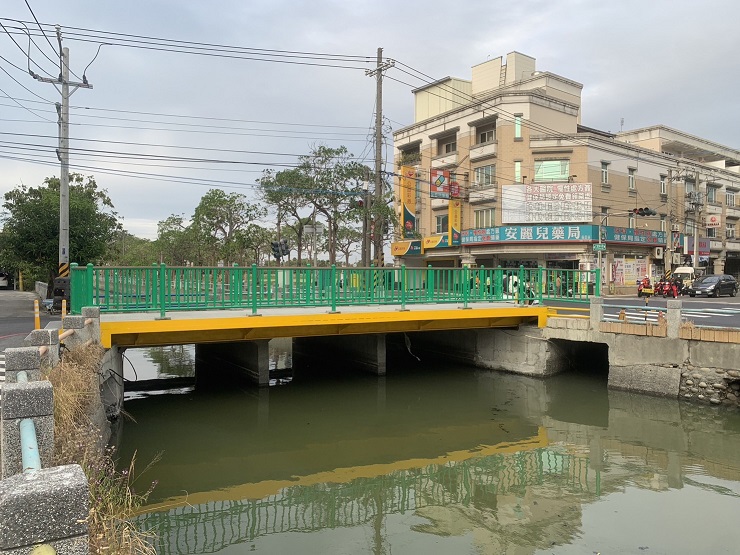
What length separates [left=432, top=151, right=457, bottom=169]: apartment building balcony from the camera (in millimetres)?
35153

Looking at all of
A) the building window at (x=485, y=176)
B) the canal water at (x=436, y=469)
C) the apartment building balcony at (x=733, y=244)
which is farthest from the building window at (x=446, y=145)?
the canal water at (x=436, y=469)

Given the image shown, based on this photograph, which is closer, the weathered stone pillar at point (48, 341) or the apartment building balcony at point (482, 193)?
the weathered stone pillar at point (48, 341)

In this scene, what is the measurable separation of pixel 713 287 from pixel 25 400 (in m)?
33.0

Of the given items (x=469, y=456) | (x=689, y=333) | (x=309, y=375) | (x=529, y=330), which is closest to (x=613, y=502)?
(x=469, y=456)

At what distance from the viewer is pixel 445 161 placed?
118ft

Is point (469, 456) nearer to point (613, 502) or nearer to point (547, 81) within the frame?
point (613, 502)

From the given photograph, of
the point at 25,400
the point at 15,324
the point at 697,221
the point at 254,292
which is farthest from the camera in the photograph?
the point at 697,221

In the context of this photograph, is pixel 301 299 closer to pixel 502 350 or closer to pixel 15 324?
pixel 502 350

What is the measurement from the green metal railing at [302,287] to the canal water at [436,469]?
2.41 metres

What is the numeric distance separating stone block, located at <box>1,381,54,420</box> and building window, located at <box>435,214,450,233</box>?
3341 centimetres

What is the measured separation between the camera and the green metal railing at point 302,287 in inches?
400

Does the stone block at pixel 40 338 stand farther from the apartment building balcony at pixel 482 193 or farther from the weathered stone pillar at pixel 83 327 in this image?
the apartment building balcony at pixel 482 193

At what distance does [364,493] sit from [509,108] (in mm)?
28722

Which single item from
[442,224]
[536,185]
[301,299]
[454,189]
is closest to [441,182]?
[454,189]
